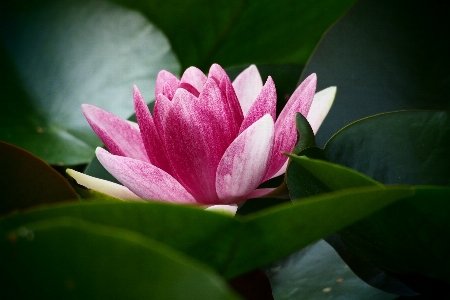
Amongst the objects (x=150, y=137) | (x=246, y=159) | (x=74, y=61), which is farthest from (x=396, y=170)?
(x=74, y=61)

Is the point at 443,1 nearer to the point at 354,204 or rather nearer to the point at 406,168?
the point at 406,168

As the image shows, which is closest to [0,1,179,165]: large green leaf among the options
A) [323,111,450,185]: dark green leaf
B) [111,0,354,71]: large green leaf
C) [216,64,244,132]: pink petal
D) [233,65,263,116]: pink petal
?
[111,0,354,71]: large green leaf

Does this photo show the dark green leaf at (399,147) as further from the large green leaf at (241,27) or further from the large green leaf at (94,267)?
the large green leaf at (241,27)

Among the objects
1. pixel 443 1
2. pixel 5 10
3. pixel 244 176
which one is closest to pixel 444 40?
pixel 443 1

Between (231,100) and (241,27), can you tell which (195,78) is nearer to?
(231,100)

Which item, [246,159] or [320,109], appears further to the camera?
[320,109]

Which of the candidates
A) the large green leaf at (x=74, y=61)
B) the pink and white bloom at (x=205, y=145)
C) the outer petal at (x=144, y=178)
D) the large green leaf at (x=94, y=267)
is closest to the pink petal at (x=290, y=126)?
the pink and white bloom at (x=205, y=145)
